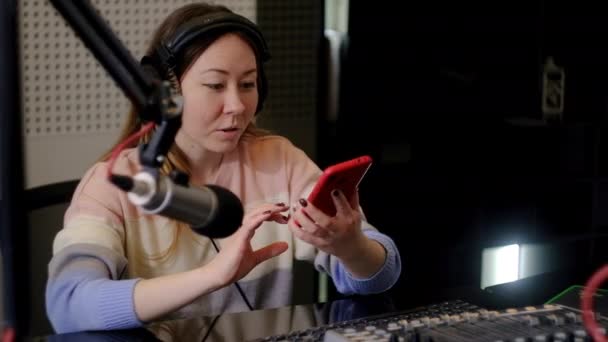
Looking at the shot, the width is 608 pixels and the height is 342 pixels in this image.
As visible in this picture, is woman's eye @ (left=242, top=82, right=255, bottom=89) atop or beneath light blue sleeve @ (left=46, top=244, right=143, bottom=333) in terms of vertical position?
atop

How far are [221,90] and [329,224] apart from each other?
32 cm

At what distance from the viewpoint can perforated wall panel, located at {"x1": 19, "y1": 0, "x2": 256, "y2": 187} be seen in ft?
6.19

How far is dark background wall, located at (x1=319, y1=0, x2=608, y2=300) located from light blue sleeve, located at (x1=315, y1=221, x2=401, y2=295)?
835 mm

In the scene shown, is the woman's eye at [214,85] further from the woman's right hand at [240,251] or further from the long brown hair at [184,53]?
the woman's right hand at [240,251]

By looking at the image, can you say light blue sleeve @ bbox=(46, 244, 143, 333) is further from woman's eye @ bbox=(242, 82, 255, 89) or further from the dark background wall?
the dark background wall

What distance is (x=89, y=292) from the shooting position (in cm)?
110

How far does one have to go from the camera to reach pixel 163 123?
24.2 inches

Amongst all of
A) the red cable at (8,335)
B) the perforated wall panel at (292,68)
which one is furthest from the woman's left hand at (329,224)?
the perforated wall panel at (292,68)

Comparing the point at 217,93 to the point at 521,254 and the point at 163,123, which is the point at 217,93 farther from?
the point at 521,254

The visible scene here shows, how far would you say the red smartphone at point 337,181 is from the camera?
1021 millimetres

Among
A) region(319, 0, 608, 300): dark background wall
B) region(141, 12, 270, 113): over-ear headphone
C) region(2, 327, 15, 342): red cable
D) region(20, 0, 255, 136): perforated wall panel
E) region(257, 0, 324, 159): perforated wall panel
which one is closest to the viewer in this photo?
region(2, 327, 15, 342): red cable

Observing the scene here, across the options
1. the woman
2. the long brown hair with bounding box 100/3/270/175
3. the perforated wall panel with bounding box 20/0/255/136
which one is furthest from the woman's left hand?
the perforated wall panel with bounding box 20/0/255/136

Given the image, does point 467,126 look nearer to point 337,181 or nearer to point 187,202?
point 337,181

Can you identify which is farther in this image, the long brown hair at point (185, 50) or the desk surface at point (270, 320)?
the long brown hair at point (185, 50)
